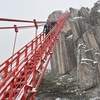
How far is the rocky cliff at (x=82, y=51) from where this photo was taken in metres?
19.5

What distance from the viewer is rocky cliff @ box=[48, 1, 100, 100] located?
768 inches

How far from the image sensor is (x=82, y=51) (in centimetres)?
2191

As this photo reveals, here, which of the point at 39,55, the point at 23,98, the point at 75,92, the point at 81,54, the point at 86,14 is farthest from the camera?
the point at 86,14

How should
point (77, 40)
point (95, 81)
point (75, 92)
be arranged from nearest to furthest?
point (75, 92) → point (95, 81) → point (77, 40)

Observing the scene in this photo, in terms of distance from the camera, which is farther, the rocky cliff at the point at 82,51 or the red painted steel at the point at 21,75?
the rocky cliff at the point at 82,51

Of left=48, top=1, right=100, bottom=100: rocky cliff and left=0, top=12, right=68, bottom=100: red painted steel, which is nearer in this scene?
left=0, top=12, right=68, bottom=100: red painted steel

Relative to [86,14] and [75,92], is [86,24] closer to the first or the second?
[86,14]

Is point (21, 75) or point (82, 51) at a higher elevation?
point (21, 75)

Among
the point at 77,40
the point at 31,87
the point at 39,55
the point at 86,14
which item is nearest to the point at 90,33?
the point at 77,40

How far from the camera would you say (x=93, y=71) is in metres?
19.7

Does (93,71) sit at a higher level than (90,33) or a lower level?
lower

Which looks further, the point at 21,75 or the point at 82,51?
the point at 82,51

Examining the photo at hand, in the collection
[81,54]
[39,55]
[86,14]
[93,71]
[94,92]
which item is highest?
[86,14]

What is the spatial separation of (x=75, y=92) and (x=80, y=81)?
2204 millimetres
